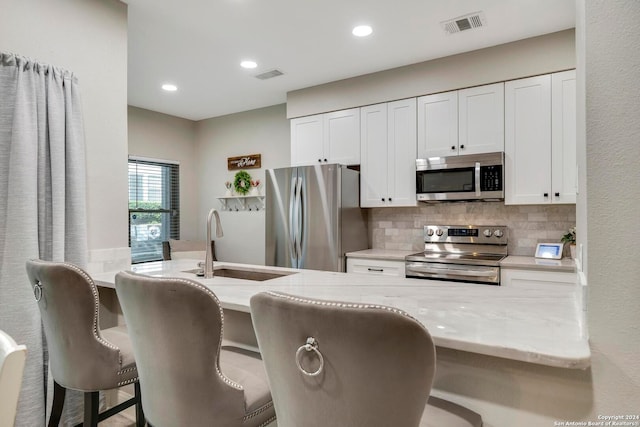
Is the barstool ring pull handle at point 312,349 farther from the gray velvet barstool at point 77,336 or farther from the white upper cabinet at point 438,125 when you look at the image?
the white upper cabinet at point 438,125

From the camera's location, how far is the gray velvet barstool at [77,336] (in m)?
1.46

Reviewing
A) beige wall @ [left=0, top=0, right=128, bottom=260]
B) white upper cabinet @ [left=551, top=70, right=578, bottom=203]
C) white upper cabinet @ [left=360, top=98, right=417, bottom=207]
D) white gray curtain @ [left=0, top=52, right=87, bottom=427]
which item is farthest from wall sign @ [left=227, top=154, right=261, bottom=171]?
white upper cabinet @ [left=551, top=70, right=578, bottom=203]

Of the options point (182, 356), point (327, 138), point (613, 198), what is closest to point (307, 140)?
point (327, 138)

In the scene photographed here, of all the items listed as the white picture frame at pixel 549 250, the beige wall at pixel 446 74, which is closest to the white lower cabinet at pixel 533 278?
the white picture frame at pixel 549 250

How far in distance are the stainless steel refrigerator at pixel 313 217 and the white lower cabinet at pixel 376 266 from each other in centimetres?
10

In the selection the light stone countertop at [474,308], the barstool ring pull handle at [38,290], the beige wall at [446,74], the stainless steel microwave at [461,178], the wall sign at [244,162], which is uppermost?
the beige wall at [446,74]

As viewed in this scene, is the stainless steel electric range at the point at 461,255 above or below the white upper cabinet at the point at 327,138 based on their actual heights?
below

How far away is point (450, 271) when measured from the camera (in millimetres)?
3162

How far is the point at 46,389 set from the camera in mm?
2027

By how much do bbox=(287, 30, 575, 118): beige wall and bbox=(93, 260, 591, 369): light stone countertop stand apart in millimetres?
2117

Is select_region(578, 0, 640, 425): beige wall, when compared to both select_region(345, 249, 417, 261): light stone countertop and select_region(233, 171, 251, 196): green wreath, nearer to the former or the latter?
select_region(345, 249, 417, 261): light stone countertop

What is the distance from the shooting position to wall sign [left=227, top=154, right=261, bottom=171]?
17.1 ft

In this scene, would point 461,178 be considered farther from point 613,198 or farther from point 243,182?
point 243,182

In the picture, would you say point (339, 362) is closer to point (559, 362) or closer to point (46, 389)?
point (559, 362)
